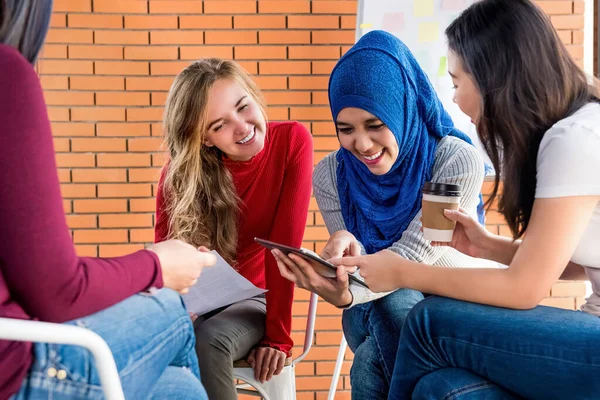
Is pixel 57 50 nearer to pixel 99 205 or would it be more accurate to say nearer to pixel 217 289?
pixel 99 205

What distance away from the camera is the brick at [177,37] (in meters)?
3.14

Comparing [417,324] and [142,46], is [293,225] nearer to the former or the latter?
[417,324]

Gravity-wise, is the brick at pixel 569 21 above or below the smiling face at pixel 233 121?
above

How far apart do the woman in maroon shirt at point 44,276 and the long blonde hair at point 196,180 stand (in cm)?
101

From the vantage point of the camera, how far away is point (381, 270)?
5.12ft

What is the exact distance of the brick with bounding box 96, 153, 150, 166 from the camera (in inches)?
125

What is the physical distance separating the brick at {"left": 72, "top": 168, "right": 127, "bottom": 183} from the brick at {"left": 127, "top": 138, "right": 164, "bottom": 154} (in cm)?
12

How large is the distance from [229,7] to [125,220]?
3.70 feet

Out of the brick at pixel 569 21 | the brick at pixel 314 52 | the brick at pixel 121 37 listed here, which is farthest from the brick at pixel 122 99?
the brick at pixel 569 21

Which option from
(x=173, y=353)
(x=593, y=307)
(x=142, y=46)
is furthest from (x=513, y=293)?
(x=142, y=46)

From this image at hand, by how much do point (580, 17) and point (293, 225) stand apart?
2.00 meters

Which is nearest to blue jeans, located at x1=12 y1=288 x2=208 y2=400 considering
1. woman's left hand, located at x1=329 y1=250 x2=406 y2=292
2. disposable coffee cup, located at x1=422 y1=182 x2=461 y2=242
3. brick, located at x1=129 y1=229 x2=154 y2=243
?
woman's left hand, located at x1=329 y1=250 x2=406 y2=292

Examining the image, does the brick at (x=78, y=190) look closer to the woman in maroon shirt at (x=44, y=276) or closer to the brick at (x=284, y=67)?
the brick at (x=284, y=67)

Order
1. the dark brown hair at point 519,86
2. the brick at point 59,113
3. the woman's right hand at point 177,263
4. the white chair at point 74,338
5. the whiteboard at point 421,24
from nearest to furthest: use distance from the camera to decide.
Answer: the white chair at point 74,338 < the woman's right hand at point 177,263 < the dark brown hair at point 519,86 < the whiteboard at point 421,24 < the brick at point 59,113
